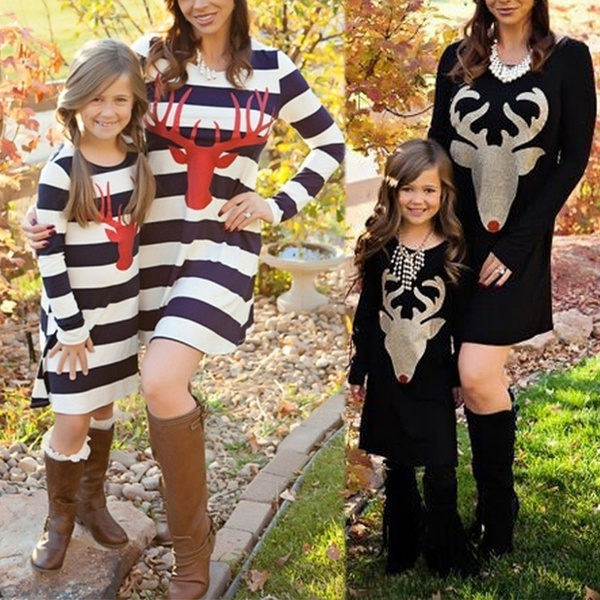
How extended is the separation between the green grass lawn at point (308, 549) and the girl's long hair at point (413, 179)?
83 centimetres

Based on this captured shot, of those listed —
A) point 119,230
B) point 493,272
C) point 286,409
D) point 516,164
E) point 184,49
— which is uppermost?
point 184,49

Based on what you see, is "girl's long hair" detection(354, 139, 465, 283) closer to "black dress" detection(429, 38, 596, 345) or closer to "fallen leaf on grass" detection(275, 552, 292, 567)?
"black dress" detection(429, 38, 596, 345)

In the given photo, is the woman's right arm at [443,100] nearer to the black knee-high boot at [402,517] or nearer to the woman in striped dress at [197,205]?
the woman in striped dress at [197,205]

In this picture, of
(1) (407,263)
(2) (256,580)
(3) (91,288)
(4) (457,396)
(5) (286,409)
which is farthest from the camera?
(5) (286,409)

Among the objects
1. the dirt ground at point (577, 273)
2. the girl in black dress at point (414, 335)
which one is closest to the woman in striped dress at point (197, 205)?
the girl in black dress at point (414, 335)

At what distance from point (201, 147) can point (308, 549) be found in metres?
1.18

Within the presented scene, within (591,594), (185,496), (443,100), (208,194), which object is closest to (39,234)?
(208,194)

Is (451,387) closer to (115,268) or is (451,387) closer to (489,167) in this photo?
(489,167)

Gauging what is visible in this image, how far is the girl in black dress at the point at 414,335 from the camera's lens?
2461 mm

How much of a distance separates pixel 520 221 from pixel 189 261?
0.75 m

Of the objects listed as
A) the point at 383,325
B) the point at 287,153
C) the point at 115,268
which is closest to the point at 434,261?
the point at 383,325

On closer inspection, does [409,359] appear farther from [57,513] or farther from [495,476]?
[57,513]

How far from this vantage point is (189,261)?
93.2 inches

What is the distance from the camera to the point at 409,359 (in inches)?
100
